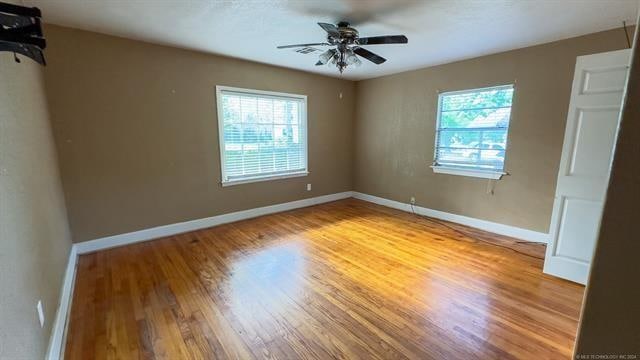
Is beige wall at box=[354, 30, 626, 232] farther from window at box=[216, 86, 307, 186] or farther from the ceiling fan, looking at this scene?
the ceiling fan

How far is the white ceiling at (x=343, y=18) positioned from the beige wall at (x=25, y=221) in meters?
0.82

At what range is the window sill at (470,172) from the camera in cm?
381

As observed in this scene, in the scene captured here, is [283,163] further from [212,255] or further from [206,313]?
[206,313]

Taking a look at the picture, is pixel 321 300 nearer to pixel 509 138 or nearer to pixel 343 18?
pixel 343 18

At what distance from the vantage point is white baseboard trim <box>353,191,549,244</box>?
11.6ft

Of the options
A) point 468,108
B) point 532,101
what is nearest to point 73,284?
point 468,108

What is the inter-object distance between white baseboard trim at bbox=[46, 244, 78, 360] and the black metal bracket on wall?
1625 millimetres

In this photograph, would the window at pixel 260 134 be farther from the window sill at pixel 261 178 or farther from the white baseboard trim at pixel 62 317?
the white baseboard trim at pixel 62 317

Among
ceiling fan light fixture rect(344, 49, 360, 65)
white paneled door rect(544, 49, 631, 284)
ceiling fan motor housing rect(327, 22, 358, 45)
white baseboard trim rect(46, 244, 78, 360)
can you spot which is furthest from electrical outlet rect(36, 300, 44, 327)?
white paneled door rect(544, 49, 631, 284)

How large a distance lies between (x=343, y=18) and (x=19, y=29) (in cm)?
226

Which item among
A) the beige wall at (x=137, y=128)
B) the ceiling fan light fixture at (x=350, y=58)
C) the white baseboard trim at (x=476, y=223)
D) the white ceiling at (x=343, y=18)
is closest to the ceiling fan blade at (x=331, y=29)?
the white ceiling at (x=343, y=18)

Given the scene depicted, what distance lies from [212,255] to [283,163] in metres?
2.15

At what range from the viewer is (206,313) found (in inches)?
83.3

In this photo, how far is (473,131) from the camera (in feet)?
13.1
